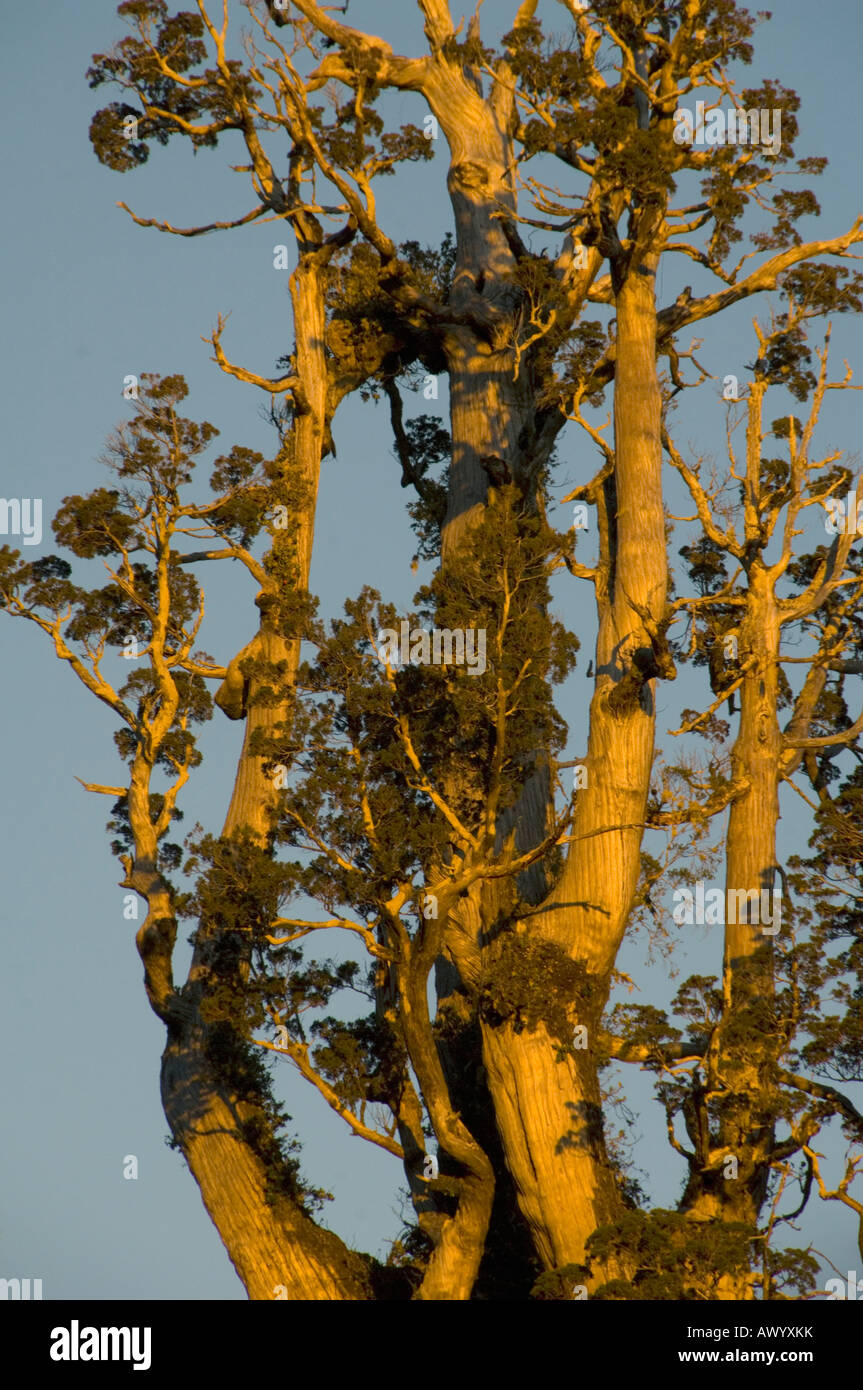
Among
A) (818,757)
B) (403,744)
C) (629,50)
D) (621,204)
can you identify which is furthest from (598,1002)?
(629,50)

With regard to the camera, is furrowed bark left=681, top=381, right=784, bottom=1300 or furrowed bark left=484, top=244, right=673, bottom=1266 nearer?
furrowed bark left=681, top=381, right=784, bottom=1300

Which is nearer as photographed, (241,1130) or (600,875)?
(600,875)

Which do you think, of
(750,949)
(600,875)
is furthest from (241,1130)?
(750,949)

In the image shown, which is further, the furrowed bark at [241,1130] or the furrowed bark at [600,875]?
the furrowed bark at [241,1130]

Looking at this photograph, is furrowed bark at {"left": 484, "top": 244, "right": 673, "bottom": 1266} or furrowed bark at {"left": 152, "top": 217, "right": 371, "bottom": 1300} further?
furrowed bark at {"left": 152, "top": 217, "right": 371, "bottom": 1300}

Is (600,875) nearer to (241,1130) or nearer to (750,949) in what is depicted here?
(750,949)

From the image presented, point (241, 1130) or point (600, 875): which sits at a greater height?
point (600, 875)

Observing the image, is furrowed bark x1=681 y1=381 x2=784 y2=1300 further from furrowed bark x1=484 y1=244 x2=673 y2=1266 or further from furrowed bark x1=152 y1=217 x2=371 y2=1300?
furrowed bark x1=152 y1=217 x2=371 y2=1300

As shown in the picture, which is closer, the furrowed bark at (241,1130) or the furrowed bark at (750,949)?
the furrowed bark at (750,949)

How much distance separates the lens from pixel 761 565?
23062mm

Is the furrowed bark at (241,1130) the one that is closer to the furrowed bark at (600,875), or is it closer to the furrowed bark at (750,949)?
the furrowed bark at (600,875)

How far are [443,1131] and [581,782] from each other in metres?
4.42
